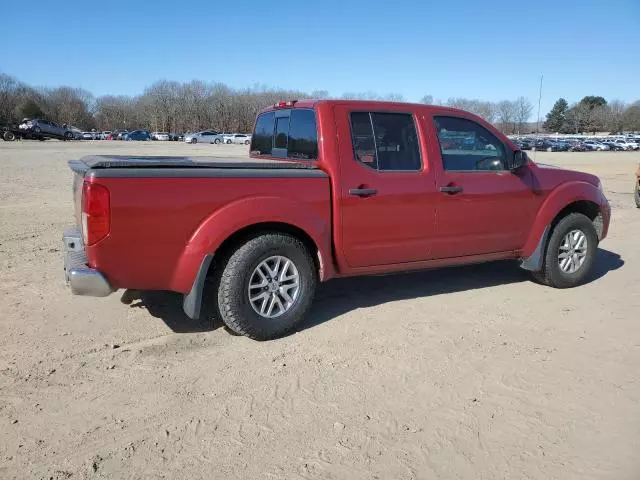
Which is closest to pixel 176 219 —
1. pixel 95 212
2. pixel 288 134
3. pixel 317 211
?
pixel 95 212

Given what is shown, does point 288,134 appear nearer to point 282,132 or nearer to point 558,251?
Answer: point 282,132

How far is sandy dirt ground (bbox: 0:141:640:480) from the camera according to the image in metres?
2.86

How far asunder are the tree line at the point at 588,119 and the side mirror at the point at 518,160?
422ft

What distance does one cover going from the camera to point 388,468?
2.80m

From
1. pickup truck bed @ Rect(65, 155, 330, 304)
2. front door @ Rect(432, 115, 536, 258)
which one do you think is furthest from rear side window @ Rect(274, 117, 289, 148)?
front door @ Rect(432, 115, 536, 258)

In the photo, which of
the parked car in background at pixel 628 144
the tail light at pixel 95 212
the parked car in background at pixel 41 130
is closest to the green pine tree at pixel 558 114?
the parked car in background at pixel 628 144

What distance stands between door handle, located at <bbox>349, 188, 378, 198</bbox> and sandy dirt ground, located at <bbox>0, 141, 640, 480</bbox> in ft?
3.68

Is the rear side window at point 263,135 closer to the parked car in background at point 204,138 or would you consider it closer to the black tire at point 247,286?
the black tire at point 247,286

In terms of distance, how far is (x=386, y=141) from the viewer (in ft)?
15.8

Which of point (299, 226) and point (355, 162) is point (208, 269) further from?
point (355, 162)

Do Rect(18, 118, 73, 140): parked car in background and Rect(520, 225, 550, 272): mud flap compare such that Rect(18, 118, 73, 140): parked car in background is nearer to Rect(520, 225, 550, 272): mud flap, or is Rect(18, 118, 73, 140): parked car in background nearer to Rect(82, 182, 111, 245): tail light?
Rect(82, 182, 111, 245): tail light

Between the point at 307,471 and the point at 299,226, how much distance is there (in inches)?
79.0

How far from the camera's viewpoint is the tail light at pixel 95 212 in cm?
362

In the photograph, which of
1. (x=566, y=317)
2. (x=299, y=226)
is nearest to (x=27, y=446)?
(x=299, y=226)
